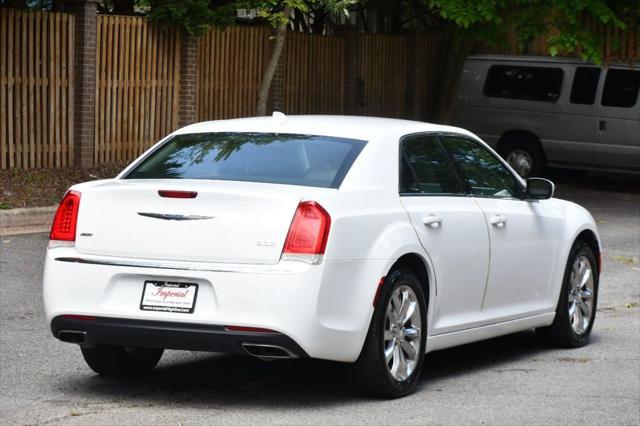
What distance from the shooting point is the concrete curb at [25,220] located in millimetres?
15281

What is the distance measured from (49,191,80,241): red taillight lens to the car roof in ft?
3.63

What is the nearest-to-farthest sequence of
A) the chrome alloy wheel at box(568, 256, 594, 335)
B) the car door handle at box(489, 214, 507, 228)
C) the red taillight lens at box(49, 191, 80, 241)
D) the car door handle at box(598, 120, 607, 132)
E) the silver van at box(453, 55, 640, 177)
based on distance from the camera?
the red taillight lens at box(49, 191, 80, 241) < the car door handle at box(489, 214, 507, 228) < the chrome alloy wheel at box(568, 256, 594, 335) < the silver van at box(453, 55, 640, 177) < the car door handle at box(598, 120, 607, 132)

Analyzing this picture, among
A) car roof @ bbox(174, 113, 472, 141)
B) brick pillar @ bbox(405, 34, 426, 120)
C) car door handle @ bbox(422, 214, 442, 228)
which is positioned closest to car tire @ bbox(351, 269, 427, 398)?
car door handle @ bbox(422, 214, 442, 228)

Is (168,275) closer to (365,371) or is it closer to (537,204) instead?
(365,371)

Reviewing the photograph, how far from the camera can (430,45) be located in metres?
29.0

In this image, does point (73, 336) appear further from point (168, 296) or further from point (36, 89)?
point (36, 89)

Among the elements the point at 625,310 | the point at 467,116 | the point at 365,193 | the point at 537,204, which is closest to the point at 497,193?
the point at 537,204

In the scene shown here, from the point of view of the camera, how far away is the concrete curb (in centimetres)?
1528

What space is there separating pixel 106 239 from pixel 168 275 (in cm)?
44

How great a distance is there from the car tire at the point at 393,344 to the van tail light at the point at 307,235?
588mm

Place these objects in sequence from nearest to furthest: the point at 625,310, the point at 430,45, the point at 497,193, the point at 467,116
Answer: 1. the point at 497,193
2. the point at 625,310
3. the point at 467,116
4. the point at 430,45

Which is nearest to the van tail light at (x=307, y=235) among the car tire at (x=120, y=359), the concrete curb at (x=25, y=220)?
the car tire at (x=120, y=359)

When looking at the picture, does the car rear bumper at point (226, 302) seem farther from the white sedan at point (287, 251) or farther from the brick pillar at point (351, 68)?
the brick pillar at point (351, 68)

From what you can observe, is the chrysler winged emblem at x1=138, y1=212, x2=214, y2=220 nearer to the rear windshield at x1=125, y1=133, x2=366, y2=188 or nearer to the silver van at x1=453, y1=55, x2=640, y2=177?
the rear windshield at x1=125, y1=133, x2=366, y2=188
